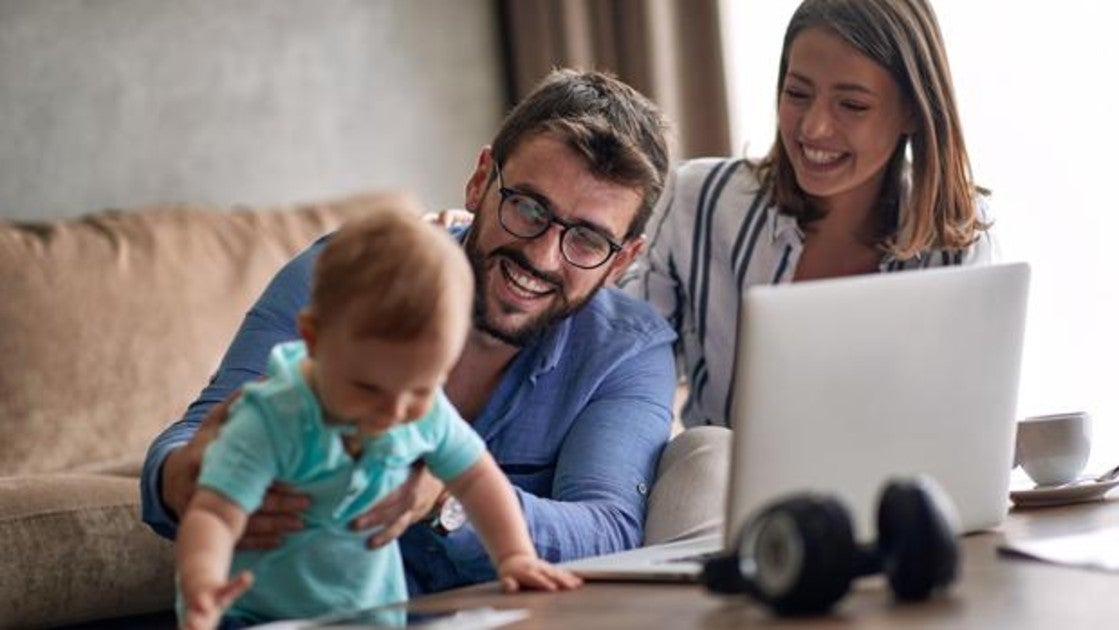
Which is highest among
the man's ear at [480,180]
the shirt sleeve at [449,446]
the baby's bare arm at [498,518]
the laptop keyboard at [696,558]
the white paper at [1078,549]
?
the man's ear at [480,180]

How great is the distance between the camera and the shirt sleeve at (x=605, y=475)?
199 centimetres

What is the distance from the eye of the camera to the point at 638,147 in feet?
7.29

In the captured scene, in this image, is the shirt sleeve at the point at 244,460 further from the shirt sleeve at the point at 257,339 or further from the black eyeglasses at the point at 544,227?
the black eyeglasses at the point at 544,227

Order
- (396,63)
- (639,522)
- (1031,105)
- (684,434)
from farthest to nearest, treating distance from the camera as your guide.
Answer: (396,63), (1031,105), (684,434), (639,522)

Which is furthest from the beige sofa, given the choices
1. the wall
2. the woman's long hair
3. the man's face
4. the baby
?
the woman's long hair

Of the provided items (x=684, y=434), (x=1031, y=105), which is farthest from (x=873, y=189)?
(x=1031, y=105)

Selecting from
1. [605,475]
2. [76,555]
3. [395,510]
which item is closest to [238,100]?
[76,555]

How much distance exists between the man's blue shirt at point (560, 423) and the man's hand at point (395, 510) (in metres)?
0.29

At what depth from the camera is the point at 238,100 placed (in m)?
4.23

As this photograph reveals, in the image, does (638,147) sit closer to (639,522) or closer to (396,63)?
(639,522)

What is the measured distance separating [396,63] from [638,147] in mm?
2420

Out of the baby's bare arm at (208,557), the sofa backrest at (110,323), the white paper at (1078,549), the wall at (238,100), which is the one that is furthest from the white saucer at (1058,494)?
the wall at (238,100)

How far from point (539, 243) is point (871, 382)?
0.73 meters

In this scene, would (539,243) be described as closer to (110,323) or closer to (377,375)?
(377,375)
